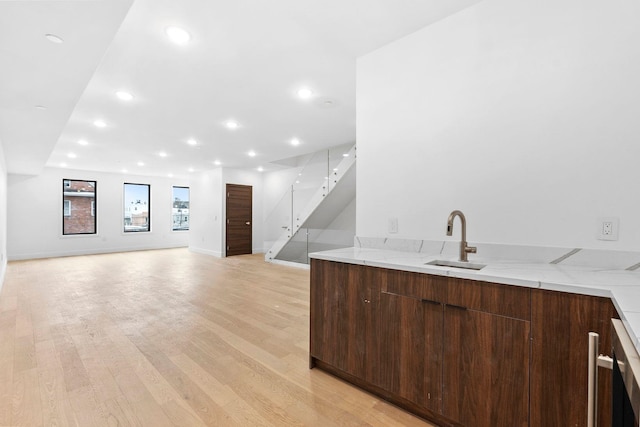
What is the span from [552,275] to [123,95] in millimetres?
4307

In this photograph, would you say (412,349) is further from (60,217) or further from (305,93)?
(60,217)

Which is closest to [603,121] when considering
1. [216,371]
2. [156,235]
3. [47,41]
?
[216,371]

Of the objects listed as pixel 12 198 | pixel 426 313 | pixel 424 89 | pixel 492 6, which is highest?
pixel 492 6

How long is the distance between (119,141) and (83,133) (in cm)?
59

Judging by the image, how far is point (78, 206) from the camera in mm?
8773

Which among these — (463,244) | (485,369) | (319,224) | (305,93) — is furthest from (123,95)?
(319,224)

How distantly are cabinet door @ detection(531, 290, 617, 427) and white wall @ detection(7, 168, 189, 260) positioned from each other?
10914mm

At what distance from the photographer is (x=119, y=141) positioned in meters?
5.52

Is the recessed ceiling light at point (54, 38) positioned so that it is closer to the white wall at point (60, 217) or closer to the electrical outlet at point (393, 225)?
the electrical outlet at point (393, 225)

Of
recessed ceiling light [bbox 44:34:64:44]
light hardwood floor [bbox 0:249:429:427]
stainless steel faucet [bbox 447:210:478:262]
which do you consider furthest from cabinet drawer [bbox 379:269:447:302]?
recessed ceiling light [bbox 44:34:64:44]

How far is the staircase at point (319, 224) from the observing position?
6430mm

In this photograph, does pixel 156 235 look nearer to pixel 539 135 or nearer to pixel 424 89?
pixel 424 89

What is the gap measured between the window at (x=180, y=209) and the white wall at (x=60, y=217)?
0.63 ft

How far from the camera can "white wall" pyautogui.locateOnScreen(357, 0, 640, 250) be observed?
1.59m
